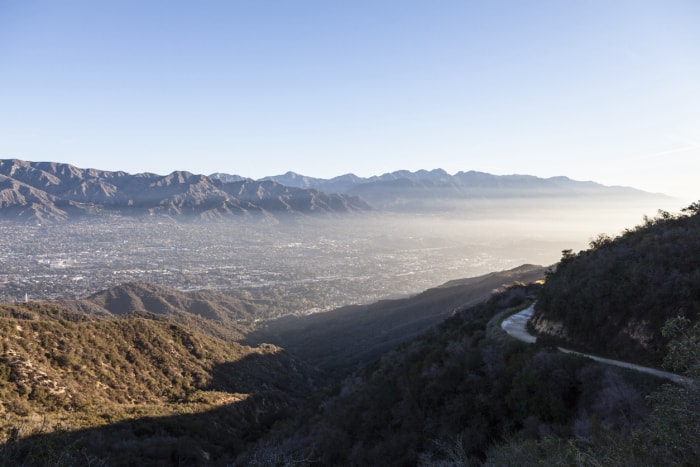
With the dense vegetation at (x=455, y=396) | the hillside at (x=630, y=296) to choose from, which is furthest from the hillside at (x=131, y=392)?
the hillside at (x=630, y=296)

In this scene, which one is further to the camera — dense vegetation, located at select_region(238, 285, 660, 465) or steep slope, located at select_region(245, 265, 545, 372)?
steep slope, located at select_region(245, 265, 545, 372)

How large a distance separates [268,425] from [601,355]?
2402cm

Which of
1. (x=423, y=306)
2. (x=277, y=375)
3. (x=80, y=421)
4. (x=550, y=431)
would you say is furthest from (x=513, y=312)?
(x=423, y=306)

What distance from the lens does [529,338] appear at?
17.7 meters

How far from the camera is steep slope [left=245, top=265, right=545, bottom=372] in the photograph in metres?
58.2

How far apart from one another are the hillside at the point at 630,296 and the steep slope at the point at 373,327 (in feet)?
114

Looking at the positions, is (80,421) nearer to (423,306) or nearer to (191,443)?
(191,443)

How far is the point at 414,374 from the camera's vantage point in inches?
757

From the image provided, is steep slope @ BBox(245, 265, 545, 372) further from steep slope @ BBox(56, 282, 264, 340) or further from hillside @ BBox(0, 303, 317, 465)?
steep slope @ BBox(56, 282, 264, 340)

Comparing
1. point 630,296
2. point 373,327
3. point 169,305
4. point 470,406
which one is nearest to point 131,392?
point 470,406

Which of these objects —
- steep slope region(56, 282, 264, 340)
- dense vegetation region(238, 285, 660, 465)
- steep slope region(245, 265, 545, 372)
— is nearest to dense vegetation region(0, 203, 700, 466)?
dense vegetation region(238, 285, 660, 465)

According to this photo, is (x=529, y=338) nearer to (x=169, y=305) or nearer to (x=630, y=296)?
(x=630, y=296)

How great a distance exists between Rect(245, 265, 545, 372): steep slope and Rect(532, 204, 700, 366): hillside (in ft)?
114

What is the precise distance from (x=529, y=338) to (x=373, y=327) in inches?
2298
